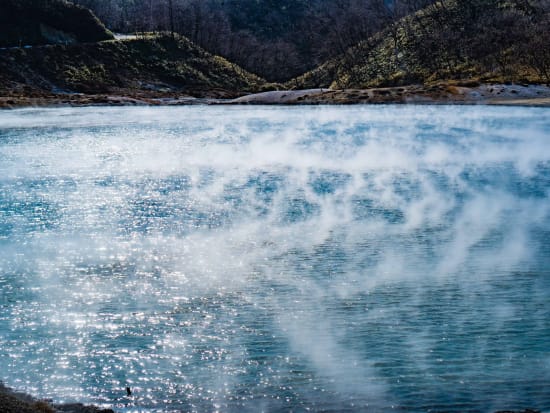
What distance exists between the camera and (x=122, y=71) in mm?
113938

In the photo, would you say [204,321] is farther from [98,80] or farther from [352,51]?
[352,51]

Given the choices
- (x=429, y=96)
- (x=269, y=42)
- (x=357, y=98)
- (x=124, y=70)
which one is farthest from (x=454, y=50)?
(x=269, y=42)

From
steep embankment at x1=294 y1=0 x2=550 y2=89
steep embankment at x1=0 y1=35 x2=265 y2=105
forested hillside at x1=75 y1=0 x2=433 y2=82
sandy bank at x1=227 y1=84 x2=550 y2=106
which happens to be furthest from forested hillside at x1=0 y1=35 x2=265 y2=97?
forested hillside at x1=75 y1=0 x2=433 y2=82

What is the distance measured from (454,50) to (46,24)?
73.6 metres

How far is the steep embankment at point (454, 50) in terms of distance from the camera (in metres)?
90.9

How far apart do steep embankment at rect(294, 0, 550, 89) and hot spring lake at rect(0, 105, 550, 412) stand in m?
64.3

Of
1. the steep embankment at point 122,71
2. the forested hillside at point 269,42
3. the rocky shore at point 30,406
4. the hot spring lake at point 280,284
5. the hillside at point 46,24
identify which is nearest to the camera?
the rocky shore at point 30,406

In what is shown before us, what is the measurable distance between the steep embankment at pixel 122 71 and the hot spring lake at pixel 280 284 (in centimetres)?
6259

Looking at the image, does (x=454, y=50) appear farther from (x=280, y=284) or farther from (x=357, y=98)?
(x=280, y=284)

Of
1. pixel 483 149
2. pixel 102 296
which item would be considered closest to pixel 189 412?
pixel 102 296

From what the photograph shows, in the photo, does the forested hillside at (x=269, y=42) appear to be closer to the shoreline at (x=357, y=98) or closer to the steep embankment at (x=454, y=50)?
the steep embankment at (x=454, y=50)

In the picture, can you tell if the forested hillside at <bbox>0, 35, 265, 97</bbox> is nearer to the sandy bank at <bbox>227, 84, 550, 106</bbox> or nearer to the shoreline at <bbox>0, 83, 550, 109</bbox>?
the shoreline at <bbox>0, 83, 550, 109</bbox>

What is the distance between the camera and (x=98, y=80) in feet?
348

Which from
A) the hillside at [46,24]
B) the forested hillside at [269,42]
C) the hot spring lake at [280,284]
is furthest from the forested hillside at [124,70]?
the hot spring lake at [280,284]
